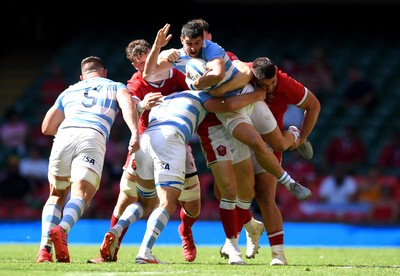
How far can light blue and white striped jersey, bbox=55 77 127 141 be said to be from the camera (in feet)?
31.5

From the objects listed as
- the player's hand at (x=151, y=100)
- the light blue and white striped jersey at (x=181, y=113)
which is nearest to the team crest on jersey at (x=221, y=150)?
the light blue and white striped jersey at (x=181, y=113)

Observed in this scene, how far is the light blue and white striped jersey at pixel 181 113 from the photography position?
9414 mm

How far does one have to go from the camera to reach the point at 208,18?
83.3ft

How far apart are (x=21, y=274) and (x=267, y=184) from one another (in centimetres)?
317

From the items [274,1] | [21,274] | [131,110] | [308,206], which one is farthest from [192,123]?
[274,1]

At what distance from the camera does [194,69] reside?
379 inches

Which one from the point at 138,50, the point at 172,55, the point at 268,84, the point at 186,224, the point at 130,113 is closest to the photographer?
the point at 130,113

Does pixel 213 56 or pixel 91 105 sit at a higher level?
pixel 213 56

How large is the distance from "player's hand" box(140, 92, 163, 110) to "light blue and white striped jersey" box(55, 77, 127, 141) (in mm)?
298

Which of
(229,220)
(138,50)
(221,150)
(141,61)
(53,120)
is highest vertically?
(138,50)

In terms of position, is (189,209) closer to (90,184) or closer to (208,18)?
(90,184)

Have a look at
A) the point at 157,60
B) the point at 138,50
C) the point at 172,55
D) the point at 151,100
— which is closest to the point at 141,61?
the point at 138,50

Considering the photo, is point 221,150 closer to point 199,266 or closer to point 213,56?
point 213,56

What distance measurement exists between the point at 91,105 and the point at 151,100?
24.6 inches
